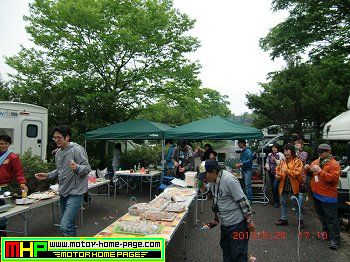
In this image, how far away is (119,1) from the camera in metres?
13.0

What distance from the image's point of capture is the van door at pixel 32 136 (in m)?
10.2

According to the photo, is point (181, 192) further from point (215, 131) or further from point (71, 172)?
point (215, 131)

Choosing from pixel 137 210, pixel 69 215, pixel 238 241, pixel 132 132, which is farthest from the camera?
pixel 132 132

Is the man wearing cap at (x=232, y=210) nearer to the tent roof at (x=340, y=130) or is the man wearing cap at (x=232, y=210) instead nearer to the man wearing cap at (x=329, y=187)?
the man wearing cap at (x=329, y=187)

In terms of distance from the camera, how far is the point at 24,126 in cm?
1022

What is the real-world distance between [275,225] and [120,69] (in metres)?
10.5

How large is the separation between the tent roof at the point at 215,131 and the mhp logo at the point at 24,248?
6.16 m

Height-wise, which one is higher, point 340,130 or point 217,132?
point 217,132

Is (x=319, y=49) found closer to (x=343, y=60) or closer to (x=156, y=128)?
(x=343, y=60)

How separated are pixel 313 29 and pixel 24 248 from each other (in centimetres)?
1224
